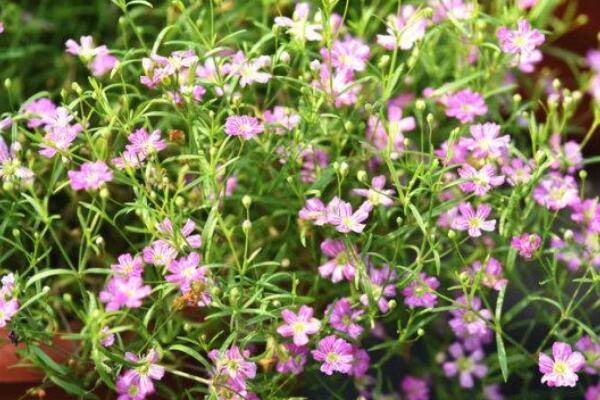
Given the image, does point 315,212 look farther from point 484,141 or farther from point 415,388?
point 415,388

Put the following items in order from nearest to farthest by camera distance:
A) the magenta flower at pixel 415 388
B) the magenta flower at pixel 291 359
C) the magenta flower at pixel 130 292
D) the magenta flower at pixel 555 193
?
the magenta flower at pixel 130 292 → the magenta flower at pixel 291 359 → the magenta flower at pixel 555 193 → the magenta flower at pixel 415 388

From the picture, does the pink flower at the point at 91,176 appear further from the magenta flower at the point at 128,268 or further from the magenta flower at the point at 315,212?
the magenta flower at the point at 315,212

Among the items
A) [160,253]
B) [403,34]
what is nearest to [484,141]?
[403,34]

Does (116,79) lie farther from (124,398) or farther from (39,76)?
(124,398)

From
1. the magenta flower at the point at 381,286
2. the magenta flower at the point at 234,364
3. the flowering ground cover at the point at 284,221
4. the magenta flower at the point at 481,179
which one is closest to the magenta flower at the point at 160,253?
the flowering ground cover at the point at 284,221

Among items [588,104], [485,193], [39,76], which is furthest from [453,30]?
[588,104]

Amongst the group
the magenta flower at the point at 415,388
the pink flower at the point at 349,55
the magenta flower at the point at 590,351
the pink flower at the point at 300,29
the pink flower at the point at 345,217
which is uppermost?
the pink flower at the point at 300,29
